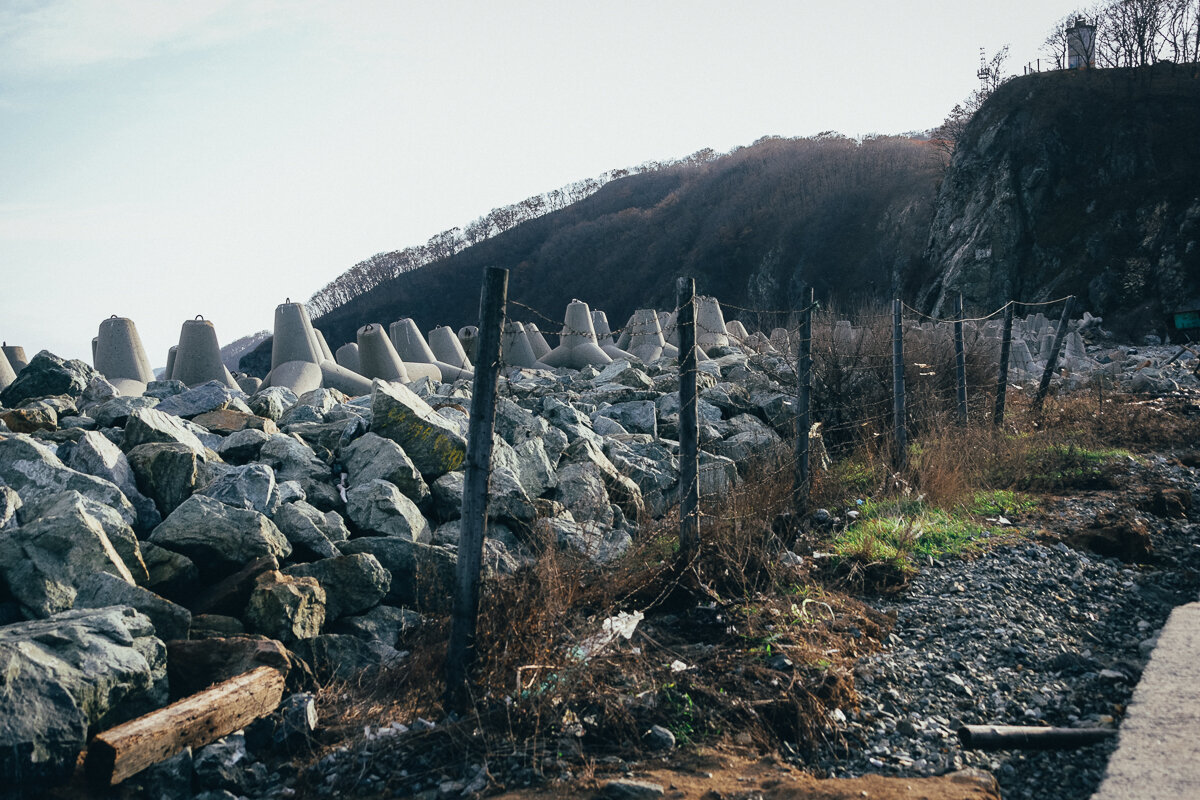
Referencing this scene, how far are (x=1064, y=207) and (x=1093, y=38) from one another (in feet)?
41.1

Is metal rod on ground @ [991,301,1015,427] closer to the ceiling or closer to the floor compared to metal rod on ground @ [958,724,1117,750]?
closer to the ceiling

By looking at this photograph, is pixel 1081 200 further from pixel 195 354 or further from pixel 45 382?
pixel 45 382

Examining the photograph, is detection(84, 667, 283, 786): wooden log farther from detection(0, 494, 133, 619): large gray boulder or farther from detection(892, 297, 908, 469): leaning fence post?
detection(892, 297, 908, 469): leaning fence post

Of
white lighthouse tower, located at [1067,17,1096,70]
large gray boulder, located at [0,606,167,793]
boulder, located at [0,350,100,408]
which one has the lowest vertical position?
large gray boulder, located at [0,606,167,793]

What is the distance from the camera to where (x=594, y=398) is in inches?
411

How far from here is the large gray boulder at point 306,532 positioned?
475 centimetres

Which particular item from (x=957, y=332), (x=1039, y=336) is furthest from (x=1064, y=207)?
(x=957, y=332)

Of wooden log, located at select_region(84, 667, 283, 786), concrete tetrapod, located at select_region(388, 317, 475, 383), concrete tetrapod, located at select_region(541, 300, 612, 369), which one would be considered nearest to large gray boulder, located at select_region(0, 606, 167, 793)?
wooden log, located at select_region(84, 667, 283, 786)

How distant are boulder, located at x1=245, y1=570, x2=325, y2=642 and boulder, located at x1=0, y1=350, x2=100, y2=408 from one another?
4.99 meters

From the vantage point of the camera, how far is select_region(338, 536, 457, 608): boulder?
464 cm

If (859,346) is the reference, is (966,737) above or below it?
below

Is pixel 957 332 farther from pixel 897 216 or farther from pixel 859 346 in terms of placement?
pixel 897 216

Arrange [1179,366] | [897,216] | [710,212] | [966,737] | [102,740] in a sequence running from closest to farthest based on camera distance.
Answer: [102,740], [966,737], [1179,366], [897,216], [710,212]

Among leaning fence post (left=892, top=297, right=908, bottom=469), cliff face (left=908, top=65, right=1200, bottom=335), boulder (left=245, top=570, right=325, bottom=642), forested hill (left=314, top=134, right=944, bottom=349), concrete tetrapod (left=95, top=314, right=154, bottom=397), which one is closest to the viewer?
boulder (left=245, top=570, right=325, bottom=642)
